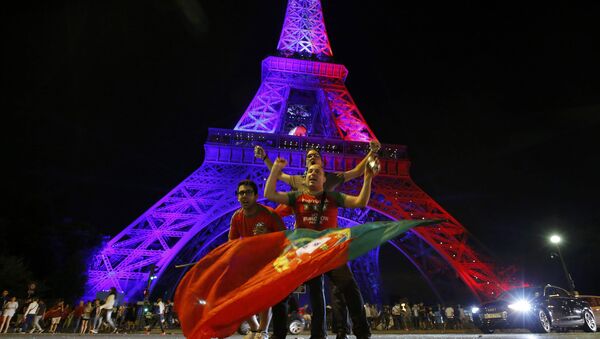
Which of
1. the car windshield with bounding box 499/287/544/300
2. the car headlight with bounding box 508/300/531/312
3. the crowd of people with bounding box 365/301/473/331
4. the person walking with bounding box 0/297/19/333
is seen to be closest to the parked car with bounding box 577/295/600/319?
the car windshield with bounding box 499/287/544/300

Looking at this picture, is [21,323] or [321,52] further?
[321,52]

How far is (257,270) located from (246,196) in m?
0.91

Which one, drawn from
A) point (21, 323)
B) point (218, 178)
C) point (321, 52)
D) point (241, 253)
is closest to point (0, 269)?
point (21, 323)

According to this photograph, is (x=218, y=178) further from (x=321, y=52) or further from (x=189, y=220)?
(x=321, y=52)

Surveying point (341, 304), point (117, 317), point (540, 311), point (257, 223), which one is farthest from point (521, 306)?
point (117, 317)

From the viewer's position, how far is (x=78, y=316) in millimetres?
13461

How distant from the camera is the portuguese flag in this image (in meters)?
2.87

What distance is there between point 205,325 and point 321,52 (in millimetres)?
28393

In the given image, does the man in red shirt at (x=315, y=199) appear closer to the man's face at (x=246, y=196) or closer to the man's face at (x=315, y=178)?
the man's face at (x=315, y=178)

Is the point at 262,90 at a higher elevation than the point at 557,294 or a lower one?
higher

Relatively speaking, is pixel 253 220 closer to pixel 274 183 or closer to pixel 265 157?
pixel 274 183

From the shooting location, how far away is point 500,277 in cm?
1789

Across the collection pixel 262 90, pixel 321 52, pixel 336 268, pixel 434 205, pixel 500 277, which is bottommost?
pixel 500 277

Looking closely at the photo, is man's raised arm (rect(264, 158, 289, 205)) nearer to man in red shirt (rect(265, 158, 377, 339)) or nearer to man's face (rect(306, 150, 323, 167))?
man in red shirt (rect(265, 158, 377, 339))
